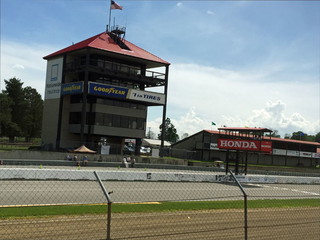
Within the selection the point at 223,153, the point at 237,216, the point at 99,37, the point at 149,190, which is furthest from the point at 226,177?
the point at 223,153

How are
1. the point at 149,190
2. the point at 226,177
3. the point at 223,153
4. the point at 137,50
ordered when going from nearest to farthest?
the point at 149,190 < the point at 226,177 < the point at 137,50 < the point at 223,153

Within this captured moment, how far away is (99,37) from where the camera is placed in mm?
54781

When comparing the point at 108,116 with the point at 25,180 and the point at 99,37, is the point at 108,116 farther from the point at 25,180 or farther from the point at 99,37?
the point at 25,180

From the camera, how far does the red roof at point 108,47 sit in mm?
51562

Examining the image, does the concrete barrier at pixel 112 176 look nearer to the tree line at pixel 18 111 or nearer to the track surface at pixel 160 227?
the track surface at pixel 160 227

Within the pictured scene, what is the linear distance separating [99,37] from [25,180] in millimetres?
37043

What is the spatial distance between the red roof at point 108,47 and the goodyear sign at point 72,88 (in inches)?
199

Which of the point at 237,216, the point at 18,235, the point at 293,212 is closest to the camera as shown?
the point at 18,235

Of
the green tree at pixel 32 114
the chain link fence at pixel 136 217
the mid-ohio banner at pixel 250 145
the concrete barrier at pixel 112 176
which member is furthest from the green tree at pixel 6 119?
the chain link fence at pixel 136 217

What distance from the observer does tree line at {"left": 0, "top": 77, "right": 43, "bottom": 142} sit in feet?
245

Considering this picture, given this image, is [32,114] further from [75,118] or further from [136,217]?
[136,217]

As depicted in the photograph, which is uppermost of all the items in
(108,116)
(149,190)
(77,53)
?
(77,53)

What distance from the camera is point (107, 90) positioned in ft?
166

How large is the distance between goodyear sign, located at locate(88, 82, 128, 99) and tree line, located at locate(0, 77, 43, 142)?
3103 cm
